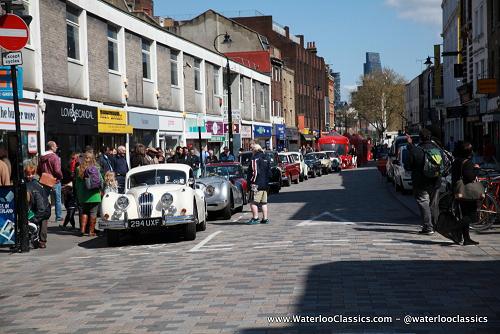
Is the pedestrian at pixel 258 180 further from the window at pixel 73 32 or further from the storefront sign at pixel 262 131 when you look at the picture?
the storefront sign at pixel 262 131

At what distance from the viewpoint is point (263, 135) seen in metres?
59.7

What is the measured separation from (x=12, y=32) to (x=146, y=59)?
824 inches

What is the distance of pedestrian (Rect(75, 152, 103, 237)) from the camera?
47.3 ft

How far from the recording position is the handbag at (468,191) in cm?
1130

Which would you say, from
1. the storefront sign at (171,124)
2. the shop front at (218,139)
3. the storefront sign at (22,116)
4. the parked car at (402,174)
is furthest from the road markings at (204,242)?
the shop front at (218,139)

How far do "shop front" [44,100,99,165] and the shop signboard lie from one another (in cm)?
830

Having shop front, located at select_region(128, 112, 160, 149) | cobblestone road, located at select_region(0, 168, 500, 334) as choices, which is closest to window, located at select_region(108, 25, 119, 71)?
shop front, located at select_region(128, 112, 160, 149)

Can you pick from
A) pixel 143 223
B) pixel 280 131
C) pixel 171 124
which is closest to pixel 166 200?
pixel 143 223

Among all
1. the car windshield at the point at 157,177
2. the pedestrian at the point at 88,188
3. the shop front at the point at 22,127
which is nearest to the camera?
the car windshield at the point at 157,177

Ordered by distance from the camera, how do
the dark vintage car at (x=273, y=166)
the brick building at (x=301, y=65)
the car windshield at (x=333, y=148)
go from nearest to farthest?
1. the dark vintage car at (x=273, y=166)
2. the car windshield at (x=333, y=148)
3. the brick building at (x=301, y=65)

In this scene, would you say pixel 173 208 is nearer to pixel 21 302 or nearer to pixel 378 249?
pixel 378 249

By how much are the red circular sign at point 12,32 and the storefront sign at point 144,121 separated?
A: 55.7 ft

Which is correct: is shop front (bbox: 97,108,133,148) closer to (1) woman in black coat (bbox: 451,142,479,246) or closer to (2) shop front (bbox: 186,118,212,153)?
(2) shop front (bbox: 186,118,212,153)

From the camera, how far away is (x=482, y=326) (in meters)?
6.05
